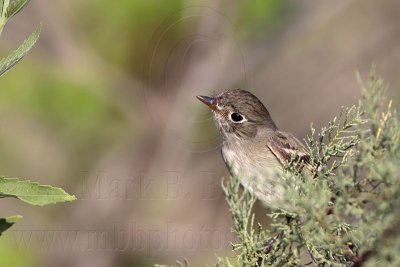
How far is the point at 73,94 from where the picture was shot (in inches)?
320

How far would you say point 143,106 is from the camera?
8062 millimetres

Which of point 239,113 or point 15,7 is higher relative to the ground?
point 239,113

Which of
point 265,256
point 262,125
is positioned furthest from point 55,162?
point 265,256

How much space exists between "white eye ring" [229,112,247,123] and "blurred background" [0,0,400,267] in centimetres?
161

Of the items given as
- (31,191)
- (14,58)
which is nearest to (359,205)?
(31,191)

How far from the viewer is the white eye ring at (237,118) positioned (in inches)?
231

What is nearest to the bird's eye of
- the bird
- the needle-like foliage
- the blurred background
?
the bird

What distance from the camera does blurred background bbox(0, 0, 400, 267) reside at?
7.68 metres

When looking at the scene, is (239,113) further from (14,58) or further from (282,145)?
(14,58)

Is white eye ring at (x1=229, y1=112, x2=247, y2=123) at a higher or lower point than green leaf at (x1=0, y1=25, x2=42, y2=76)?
higher

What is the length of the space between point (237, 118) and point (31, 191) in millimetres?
3756

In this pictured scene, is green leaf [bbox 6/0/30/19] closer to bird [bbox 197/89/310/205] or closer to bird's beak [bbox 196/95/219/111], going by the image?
bird [bbox 197/89/310/205]

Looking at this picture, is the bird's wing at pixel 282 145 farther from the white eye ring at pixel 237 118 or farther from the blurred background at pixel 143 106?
the blurred background at pixel 143 106

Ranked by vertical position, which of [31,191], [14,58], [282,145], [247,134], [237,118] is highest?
[237,118]
